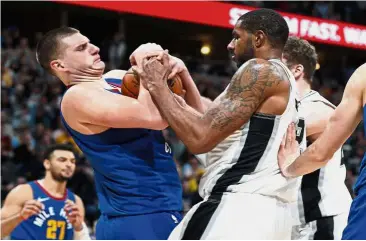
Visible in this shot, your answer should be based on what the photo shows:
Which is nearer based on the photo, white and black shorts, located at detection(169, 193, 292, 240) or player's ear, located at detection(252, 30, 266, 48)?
white and black shorts, located at detection(169, 193, 292, 240)

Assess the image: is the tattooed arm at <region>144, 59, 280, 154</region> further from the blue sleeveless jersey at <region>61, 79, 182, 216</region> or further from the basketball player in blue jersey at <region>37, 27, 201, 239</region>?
the blue sleeveless jersey at <region>61, 79, 182, 216</region>

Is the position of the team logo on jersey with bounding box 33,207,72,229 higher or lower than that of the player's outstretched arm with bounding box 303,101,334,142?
lower

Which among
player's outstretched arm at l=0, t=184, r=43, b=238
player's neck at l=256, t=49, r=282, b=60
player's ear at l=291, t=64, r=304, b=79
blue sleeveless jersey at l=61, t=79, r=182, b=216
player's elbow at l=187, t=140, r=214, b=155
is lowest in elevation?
player's outstretched arm at l=0, t=184, r=43, b=238

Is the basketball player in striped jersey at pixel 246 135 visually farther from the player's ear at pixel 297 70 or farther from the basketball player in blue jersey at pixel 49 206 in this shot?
the basketball player in blue jersey at pixel 49 206

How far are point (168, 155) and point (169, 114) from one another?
1.52 feet

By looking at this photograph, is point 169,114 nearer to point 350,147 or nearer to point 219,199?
point 219,199

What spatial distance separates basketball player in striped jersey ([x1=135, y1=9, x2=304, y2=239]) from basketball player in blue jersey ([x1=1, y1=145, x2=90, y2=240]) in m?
3.54

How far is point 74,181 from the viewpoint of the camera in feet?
32.9

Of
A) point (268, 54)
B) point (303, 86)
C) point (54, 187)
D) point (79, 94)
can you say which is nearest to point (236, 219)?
point (268, 54)

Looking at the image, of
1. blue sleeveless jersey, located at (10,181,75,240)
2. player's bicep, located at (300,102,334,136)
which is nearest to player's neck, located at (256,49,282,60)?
player's bicep, located at (300,102,334,136)

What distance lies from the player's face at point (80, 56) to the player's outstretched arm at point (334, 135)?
1.08 meters

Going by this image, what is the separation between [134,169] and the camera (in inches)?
139

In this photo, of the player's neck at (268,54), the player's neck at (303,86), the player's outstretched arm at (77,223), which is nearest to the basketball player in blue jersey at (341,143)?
the player's neck at (268,54)

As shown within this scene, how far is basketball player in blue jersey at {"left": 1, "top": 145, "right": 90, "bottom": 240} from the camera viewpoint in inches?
270
